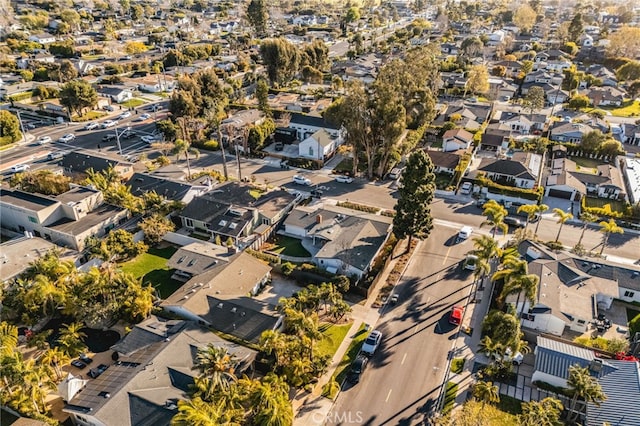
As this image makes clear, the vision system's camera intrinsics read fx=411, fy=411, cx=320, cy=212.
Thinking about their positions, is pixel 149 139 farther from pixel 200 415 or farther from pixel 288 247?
pixel 200 415

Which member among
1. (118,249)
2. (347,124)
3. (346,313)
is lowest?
(346,313)

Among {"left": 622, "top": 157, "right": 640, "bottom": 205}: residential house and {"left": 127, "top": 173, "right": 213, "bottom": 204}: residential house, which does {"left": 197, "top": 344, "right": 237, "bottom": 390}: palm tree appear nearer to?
{"left": 127, "top": 173, "right": 213, "bottom": 204}: residential house

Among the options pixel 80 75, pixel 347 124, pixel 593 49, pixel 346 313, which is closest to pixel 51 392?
pixel 346 313

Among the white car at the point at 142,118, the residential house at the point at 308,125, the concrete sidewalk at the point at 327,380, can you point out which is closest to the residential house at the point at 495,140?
the residential house at the point at 308,125

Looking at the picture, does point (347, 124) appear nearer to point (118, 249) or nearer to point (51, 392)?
point (118, 249)

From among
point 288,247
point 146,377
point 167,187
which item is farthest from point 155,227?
point 146,377

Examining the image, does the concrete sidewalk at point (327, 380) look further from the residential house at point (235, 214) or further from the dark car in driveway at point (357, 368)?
the residential house at point (235, 214)
